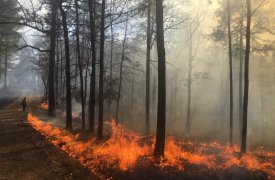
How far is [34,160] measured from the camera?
1206 centimetres

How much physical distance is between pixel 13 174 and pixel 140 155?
438 centimetres

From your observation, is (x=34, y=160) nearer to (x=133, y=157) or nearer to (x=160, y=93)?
(x=133, y=157)

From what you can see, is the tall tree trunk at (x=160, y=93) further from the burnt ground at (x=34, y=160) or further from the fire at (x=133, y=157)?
the burnt ground at (x=34, y=160)

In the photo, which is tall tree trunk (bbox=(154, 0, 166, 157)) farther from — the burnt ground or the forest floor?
the burnt ground

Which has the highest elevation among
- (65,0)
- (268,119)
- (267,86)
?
(65,0)

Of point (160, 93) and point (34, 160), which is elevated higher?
point (160, 93)

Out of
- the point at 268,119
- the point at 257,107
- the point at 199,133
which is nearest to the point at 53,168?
the point at 199,133

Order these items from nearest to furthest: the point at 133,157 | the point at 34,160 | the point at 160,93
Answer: the point at 133,157, the point at 34,160, the point at 160,93

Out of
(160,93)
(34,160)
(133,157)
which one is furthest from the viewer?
(160,93)

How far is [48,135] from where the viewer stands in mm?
17469

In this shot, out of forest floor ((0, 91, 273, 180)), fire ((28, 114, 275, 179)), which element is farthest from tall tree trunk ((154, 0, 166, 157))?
forest floor ((0, 91, 273, 180))

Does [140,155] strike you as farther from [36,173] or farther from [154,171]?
[36,173]

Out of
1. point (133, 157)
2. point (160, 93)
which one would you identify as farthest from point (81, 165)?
point (160, 93)

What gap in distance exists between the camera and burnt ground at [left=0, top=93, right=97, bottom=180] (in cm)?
1034
